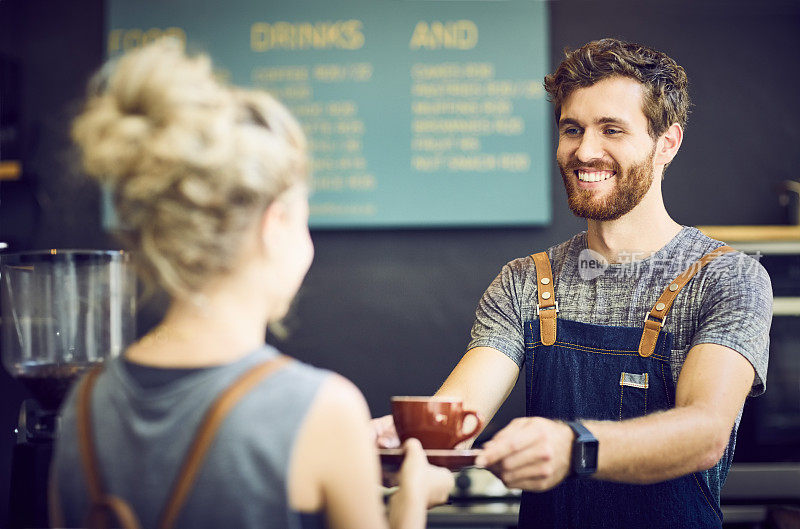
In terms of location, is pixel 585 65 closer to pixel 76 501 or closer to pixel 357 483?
pixel 357 483

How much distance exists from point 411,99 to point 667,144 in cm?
137

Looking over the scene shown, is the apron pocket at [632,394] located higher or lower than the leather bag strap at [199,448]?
lower

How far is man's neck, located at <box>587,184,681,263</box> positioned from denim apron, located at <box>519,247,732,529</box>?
11cm

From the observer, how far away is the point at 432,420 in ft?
3.42

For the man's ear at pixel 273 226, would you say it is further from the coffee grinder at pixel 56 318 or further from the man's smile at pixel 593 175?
the man's smile at pixel 593 175

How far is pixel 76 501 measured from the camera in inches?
29.9

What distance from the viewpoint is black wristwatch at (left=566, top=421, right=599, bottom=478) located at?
1102 mm

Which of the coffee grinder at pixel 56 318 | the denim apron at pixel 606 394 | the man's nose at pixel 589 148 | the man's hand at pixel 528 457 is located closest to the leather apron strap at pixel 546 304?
the denim apron at pixel 606 394

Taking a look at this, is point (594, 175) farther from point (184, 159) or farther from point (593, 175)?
point (184, 159)

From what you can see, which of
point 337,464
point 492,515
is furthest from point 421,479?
point 492,515

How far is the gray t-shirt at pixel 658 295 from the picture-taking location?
1304mm

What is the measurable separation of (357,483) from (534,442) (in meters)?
0.41

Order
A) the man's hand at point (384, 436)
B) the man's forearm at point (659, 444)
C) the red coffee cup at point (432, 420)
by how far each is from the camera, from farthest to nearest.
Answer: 1. the man's hand at point (384, 436)
2. the man's forearm at point (659, 444)
3. the red coffee cup at point (432, 420)

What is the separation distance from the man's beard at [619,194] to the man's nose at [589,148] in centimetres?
2
